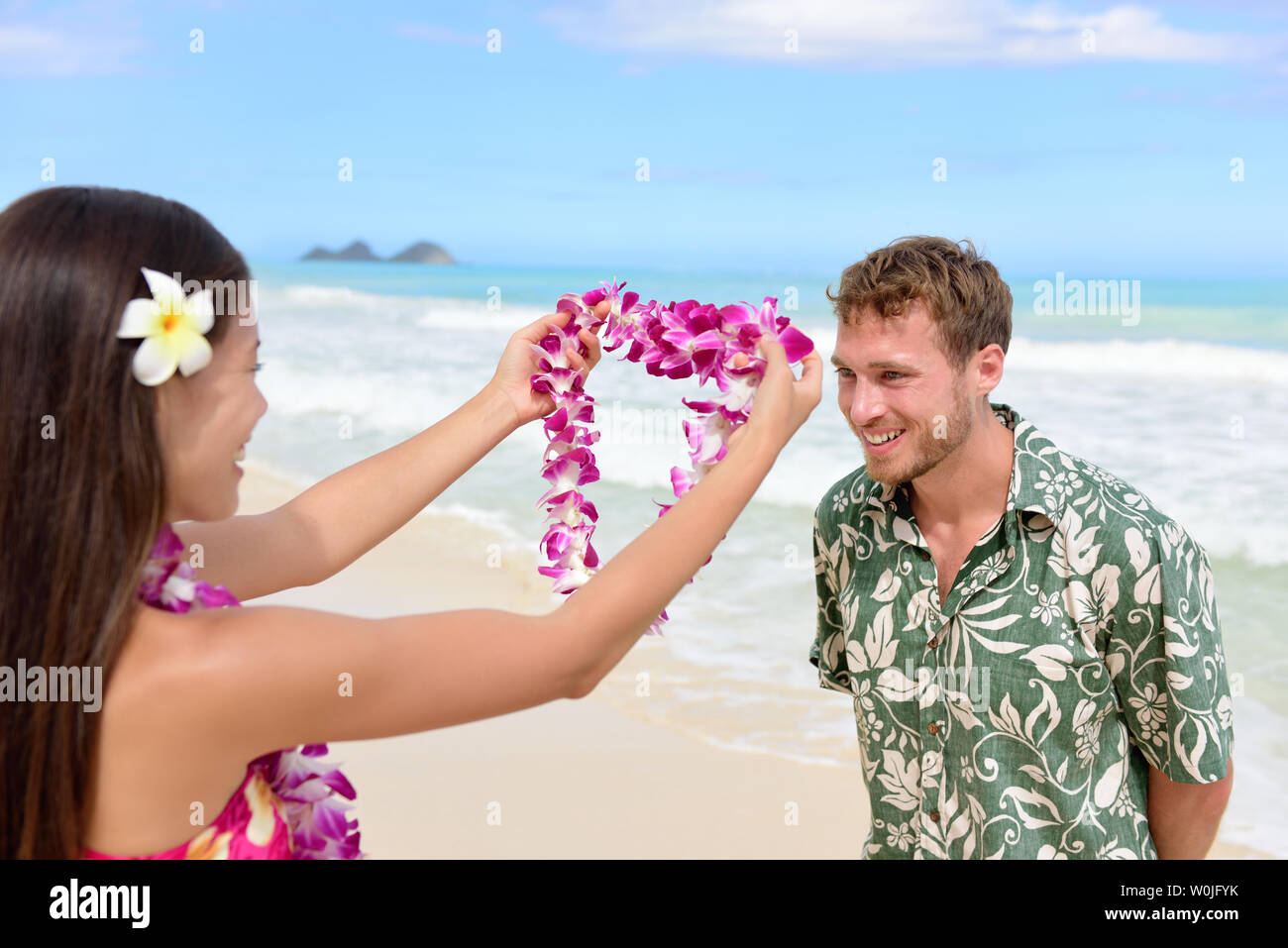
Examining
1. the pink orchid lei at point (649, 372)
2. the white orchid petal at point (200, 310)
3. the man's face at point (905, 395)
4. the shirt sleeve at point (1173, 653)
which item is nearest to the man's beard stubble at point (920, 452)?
the man's face at point (905, 395)

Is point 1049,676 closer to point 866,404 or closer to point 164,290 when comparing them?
point 866,404

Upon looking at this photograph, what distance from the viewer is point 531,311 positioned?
33656 millimetres

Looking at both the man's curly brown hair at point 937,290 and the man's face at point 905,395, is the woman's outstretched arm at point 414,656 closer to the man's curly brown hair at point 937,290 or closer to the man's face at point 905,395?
the man's face at point 905,395

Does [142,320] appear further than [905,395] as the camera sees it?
No

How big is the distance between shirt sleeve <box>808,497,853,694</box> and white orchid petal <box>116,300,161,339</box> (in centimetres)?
235

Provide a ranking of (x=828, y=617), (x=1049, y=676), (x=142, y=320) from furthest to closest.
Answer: (x=828, y=617) < (x=1049, y=676) < (x=142, y=320)

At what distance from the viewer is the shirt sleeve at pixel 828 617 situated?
3.81 metres

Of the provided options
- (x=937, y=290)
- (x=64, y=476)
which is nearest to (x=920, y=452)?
(x=937, y=290)

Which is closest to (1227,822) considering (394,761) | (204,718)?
(394,761)

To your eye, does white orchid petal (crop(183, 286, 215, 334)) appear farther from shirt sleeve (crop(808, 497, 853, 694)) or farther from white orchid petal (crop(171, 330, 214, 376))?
shirt sleeve (crop(808, 497, 853, 694))

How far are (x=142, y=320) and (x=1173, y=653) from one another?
271 cm

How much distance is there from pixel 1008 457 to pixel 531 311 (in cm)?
3080

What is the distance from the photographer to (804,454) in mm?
13523

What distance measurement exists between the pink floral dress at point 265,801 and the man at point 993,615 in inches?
69.7
